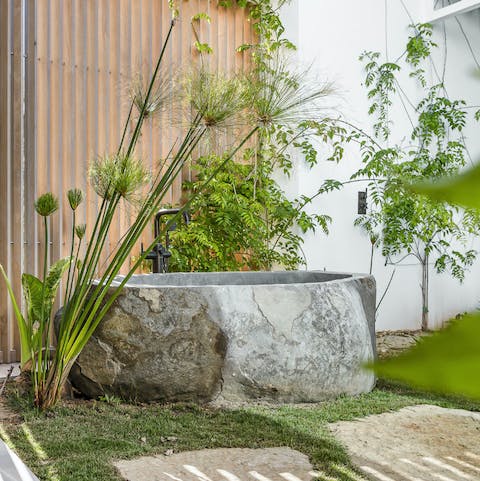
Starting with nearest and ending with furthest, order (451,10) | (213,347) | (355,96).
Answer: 1. (213,347)
2. (355,96)
3. (451,10)

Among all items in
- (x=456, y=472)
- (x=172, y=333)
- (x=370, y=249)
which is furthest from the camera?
(x=370, y=249)

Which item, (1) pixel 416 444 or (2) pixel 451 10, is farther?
(2) pixel 451 10

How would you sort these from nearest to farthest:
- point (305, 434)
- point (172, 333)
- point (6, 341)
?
1. point (305, 434)
2. point (172, 333)
3. point (6, 341)

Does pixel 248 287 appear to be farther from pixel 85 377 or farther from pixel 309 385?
pixel 85 377

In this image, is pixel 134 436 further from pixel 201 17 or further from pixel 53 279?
pixel 201 17

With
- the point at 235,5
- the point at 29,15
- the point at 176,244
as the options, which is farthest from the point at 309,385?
the point at 235,5

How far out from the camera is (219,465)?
6.02 ft

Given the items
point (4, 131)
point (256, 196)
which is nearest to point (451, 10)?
point (256, 196)

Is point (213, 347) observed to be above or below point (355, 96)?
below

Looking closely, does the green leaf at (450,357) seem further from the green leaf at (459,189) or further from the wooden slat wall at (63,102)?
the wooden slat wall at (63,102)

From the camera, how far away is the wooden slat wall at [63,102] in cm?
349

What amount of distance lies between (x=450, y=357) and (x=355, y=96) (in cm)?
470

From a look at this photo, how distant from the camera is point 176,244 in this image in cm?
403

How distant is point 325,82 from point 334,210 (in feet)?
2.84
